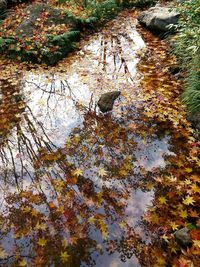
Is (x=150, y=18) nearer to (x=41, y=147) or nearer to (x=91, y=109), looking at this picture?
(x=91, y=109)

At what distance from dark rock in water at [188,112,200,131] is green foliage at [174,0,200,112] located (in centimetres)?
11

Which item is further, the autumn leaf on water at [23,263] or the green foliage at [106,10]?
the green foliage at [106,10]

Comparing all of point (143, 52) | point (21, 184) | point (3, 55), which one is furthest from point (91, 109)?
point (3, 55)

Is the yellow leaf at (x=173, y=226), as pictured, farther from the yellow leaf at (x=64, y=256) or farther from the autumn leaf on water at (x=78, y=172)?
the autumn leaf on water at (x=78, y=172)

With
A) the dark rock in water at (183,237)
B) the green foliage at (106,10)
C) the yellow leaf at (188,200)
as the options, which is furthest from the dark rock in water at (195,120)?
the green foliage at (106,10)

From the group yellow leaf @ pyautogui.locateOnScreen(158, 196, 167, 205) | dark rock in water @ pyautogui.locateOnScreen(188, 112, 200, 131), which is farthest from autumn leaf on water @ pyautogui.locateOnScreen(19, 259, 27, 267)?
dark rock in water @ pyautogui.locateOnScreen(188, 112, 200, 131)

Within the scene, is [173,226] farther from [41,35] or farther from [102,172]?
[41,35]

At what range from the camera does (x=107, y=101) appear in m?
6.18

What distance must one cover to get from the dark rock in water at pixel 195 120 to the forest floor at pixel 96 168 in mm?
163

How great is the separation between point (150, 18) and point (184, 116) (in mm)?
5368

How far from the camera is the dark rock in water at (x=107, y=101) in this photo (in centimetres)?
612

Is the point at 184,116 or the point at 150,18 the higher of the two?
the point at 150,18

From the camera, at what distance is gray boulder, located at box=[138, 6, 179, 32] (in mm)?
8948

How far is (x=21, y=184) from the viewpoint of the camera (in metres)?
4.62
